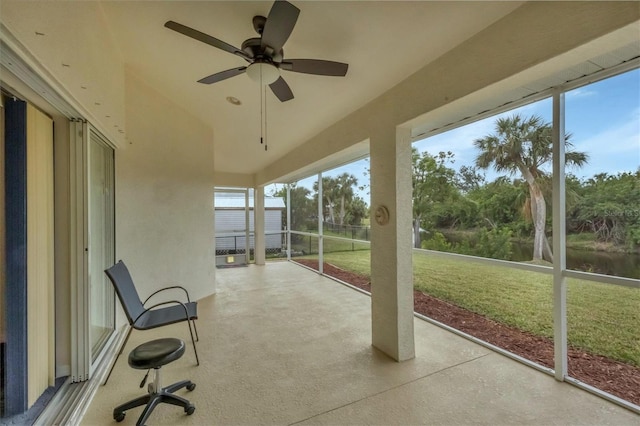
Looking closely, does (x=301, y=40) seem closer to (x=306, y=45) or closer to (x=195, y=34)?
(x=306, y=45)

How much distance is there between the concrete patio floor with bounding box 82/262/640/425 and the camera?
180cm

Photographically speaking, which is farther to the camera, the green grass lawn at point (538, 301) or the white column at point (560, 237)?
the white column at point (560, 237)

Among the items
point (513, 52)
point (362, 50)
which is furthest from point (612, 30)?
point (362, 50)

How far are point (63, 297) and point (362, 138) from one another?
2.97 metres

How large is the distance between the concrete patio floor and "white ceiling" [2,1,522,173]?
235 centimetres

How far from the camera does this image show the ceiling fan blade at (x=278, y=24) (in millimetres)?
1342

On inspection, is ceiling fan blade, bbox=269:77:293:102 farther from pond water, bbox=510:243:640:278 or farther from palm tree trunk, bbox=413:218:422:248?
pond water, bbox=510:243:640:278

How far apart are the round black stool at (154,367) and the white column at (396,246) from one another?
1732 millimetres

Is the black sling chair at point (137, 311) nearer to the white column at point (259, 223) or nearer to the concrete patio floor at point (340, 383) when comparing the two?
the concrete patio floor at point (340, 383)

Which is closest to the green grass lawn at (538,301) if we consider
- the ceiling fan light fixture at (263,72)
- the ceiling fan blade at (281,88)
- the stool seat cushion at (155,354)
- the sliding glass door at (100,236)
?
the ceiling fan blade at (281,88)

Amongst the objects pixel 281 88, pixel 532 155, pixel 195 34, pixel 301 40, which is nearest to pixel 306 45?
pixel 301 40

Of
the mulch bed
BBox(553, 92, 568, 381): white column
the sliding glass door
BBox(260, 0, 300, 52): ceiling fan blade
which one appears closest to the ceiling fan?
BBox(260, 0, 300, 52): ceiling fan blade

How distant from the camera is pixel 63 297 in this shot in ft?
6.72

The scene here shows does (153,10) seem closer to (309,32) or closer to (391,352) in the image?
(309,32)
